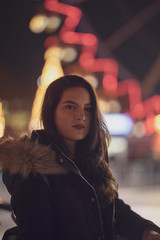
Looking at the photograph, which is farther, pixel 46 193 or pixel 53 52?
pixel 53 52

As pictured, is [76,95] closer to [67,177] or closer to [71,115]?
[71,115]

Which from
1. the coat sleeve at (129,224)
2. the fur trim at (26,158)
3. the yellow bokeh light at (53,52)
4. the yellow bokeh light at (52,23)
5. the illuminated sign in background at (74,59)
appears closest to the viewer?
the fur trim at (26,158)

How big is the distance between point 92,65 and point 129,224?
50.7 feet

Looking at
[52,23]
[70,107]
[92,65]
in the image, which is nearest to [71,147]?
[70,107]

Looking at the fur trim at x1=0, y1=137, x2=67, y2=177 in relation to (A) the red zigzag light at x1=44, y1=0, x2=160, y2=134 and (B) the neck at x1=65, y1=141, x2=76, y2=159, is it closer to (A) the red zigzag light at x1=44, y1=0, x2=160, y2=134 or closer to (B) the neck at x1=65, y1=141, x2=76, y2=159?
(B) the neck at x1=65, y1=141, x2=76, y2=159

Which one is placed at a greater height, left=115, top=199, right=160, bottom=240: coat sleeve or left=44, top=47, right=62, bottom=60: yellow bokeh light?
left=44, top=47, right=62, bottom=60: yellow bokeh light

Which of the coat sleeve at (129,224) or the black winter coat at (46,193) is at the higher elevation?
the black winter coat at (46,193)

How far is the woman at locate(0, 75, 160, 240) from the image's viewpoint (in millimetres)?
1545

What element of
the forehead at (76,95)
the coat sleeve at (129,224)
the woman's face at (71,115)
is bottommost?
the coat sleeve at (129,224)

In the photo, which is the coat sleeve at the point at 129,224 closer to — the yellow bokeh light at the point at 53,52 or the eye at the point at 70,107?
the eye at the point at 70,107

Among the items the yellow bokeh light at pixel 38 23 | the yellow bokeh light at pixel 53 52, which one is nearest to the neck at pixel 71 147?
the yellow bokeh light at pixel 38 23

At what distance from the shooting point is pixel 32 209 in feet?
4.95

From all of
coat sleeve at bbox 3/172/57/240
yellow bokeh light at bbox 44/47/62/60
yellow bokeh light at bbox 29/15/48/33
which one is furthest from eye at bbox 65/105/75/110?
yellow bokeh light at bbox 44/47/62/60

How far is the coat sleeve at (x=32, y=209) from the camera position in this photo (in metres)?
1.50
